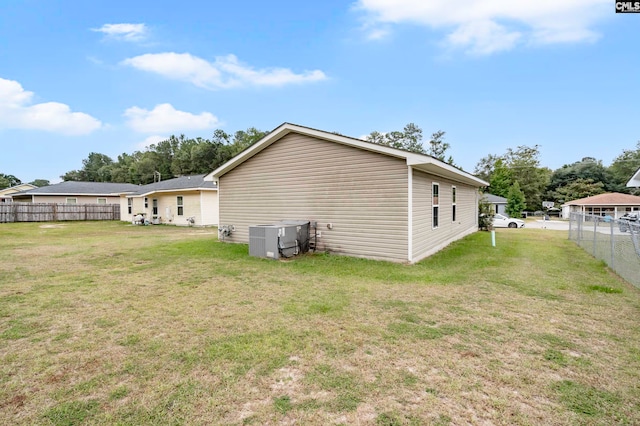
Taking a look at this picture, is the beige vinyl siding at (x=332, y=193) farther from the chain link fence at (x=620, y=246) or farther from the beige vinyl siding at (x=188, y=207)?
the beige vinyl siding at (x=188, y=207)

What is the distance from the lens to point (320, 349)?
10.0ft

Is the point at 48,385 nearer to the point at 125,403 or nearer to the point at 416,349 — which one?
the point at 125,403

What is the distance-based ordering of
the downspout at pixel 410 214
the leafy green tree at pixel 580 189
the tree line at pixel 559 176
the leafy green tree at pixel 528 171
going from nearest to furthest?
1. the downspout at pixel 410 214
2. the leafy green tree at pixel 580 189
3. the tree line at pixel 559 176
4. the leafy green tree at pixel 528 171

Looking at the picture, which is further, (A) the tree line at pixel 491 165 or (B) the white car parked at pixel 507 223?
(A) the tree line at pixel 491 165

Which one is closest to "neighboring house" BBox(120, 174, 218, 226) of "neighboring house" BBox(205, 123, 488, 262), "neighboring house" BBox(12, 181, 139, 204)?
"neighboring house" BBox(12, 181, 139, 204)

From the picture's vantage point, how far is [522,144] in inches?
1724

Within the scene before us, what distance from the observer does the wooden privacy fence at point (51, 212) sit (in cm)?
2228

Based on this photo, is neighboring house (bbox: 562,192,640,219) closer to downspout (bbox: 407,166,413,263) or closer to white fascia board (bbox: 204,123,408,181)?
downspout (bbox: 407,166,413,263)

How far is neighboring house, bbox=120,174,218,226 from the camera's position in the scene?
18.6m

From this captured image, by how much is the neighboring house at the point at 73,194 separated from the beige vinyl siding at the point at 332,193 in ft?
73.6

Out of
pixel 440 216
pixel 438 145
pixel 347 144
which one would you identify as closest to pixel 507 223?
pixel 440 216

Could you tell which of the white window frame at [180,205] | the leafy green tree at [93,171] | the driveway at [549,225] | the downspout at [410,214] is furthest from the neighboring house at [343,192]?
the leafy green tree at [93,171]

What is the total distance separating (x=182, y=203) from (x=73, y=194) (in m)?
13.9

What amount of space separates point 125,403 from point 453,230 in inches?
465
